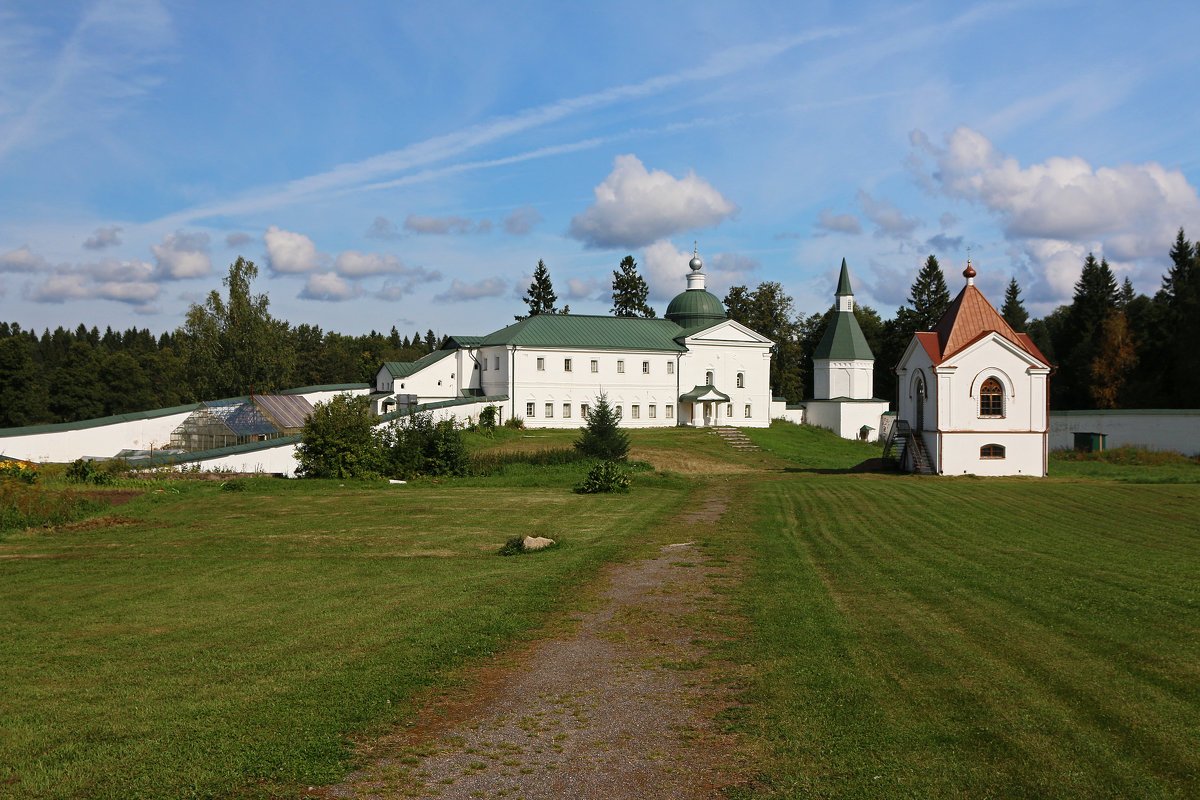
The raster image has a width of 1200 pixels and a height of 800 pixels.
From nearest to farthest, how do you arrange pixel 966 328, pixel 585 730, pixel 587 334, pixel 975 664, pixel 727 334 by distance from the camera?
pixel 585 730 → pixel 975 664 → pixel 966 328 → pixel 587 334 → pixel 727 334

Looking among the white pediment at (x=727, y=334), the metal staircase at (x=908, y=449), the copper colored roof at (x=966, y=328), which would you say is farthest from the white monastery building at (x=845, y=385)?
the copper colored roof at (x=966, y=328)

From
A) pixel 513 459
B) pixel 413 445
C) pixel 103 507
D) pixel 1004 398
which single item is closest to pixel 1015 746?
pixel 103 507

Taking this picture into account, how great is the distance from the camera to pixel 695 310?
63250 mm

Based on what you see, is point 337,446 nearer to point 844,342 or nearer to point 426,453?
point 426,453

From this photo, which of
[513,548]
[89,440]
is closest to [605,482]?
[513,548]

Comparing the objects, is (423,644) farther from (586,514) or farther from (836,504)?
(836,504)

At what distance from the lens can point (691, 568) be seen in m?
13.3

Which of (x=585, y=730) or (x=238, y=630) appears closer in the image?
(x=585, y=730)

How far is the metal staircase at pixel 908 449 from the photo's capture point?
113 ft

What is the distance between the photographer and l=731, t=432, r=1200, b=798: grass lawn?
563cm

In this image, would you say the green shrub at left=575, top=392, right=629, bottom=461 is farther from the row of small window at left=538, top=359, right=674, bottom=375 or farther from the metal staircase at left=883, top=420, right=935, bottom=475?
the row of small window at left=538, top=359, right=674, bottom=375

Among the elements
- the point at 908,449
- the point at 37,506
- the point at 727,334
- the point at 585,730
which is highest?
the point at 727,334

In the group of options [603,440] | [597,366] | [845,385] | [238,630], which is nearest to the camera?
[238,630]

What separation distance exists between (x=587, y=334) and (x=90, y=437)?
31.9 metres
